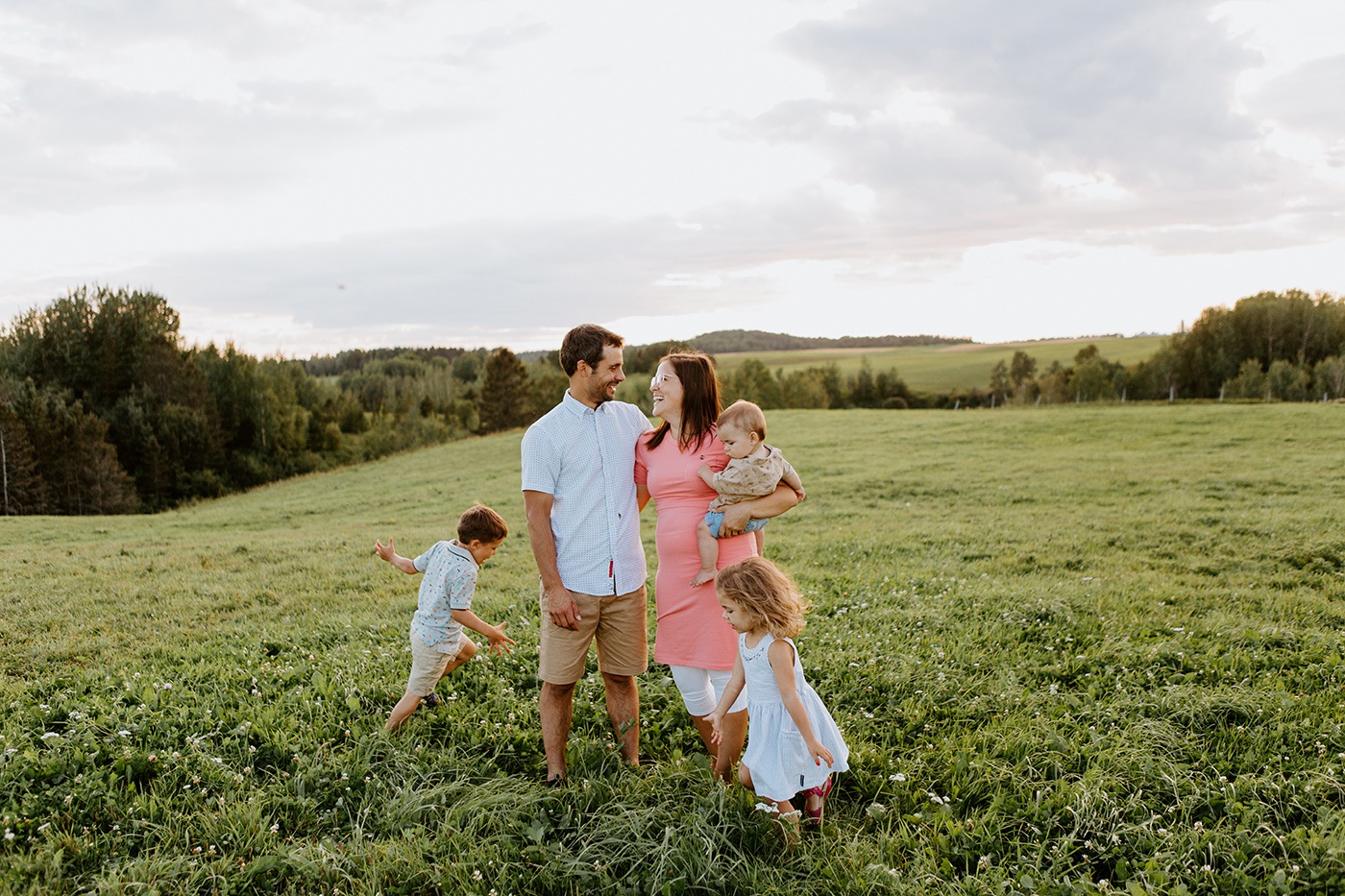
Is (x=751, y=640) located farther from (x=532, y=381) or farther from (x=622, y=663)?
(x=532, y=381)

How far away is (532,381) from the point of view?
3009 inches

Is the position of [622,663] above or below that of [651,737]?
above

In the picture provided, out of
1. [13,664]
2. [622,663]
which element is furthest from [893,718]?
[13,664]

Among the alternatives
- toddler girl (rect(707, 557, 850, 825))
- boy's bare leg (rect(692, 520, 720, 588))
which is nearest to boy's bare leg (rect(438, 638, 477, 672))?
boy's bare leg (rect(692, 520, 720, 588))

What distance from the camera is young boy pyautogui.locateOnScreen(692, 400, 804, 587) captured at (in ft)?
13.7

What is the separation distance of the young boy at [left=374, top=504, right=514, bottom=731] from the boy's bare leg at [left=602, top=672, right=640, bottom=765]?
3.26 feet

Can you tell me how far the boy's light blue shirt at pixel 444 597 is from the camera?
498 cm

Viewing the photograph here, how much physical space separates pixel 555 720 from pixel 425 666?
1118 mm

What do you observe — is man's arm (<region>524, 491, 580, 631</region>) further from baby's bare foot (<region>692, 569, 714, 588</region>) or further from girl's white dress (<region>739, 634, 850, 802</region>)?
girl's white dress (<region>739, 634, 850, 802</region>)

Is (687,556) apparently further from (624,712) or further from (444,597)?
(444,597)

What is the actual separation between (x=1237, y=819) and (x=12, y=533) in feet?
76.3

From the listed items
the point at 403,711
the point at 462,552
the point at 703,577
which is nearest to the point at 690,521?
the point at 703,577

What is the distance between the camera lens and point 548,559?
426cm

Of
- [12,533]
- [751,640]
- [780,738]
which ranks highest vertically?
[751,640]
